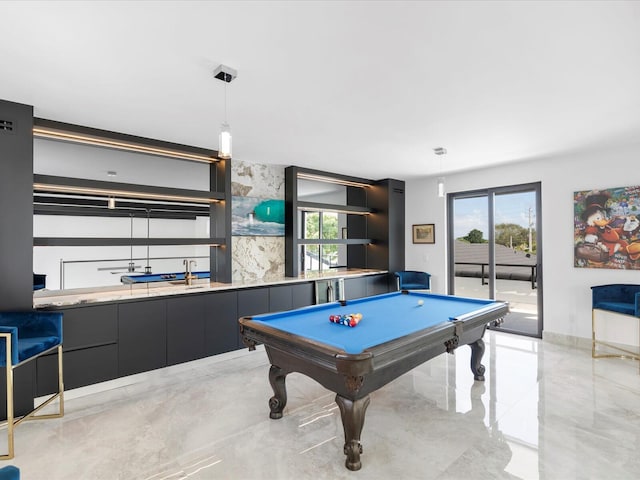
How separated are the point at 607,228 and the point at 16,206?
6.53 metres

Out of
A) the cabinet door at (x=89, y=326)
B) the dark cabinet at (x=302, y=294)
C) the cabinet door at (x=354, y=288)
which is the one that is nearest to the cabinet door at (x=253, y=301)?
the dark cabinet at (x=302, y=294)

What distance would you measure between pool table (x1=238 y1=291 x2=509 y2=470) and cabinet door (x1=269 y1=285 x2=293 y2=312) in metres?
1.47

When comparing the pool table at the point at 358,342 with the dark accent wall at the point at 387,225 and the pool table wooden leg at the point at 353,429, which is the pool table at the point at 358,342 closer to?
the pool table wooden leg at the point at 353,429

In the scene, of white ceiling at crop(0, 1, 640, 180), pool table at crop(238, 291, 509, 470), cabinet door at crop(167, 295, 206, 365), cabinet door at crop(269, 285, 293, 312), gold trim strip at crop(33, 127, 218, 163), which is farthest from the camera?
cabinet door at crop(269, 285, 293, 312)

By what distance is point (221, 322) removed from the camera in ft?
13.6

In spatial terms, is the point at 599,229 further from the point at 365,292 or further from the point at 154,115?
the point at 154,115

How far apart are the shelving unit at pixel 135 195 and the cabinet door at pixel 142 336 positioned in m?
0.72

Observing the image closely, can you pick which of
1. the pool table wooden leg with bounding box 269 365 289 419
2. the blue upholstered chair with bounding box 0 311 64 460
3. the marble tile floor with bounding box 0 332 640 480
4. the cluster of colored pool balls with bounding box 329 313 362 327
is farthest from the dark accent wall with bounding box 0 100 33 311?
the cluster of colored pool balls with bounding box 329 313 362 327

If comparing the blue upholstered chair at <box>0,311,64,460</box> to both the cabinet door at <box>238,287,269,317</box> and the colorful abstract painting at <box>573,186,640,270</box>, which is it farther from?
the colorful abstract painting at <box>573,186,640,270</box>

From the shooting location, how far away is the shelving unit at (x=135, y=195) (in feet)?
11.0

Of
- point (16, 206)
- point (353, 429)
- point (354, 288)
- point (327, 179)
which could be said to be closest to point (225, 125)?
point (16, 206)

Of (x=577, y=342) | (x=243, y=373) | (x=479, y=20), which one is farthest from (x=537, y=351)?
(x=479, y=20)

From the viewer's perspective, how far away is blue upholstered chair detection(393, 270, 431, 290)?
233 inches

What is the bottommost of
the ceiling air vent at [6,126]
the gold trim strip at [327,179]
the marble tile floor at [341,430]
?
the marble tile floor at [341,430]
